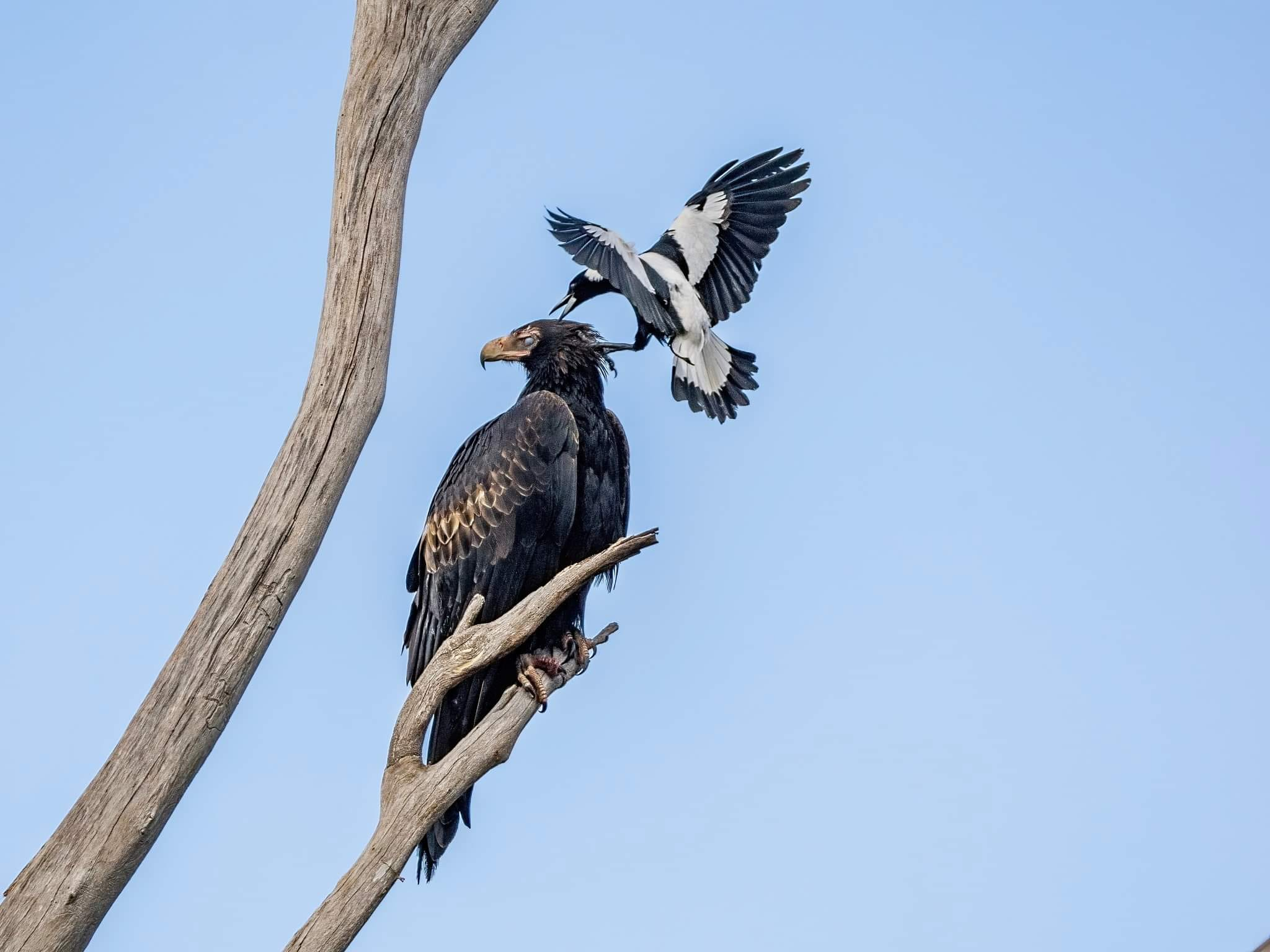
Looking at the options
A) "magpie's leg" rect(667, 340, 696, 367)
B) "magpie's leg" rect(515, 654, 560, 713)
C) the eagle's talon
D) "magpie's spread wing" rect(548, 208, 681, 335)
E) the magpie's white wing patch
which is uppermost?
the magpie's white wing patch

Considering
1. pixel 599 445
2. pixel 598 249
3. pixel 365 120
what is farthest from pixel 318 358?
pixel 599 445

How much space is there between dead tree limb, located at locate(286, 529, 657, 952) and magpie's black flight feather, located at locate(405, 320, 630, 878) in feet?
2.11

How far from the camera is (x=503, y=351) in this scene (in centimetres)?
645

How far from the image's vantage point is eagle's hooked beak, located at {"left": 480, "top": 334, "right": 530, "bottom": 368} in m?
6.42

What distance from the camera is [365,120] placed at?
4.89m

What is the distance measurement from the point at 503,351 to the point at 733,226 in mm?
1286

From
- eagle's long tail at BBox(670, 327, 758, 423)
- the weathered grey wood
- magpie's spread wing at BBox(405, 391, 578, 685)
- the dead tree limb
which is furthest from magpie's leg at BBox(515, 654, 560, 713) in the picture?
eagle's long tail at BBox(670, 327, 758, 423)

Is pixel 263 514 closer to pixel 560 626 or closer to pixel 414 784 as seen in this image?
pixel 414 784

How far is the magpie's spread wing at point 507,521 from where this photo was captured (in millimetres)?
5773

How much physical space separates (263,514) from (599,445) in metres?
1.91

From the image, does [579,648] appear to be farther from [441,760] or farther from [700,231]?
[700,231]

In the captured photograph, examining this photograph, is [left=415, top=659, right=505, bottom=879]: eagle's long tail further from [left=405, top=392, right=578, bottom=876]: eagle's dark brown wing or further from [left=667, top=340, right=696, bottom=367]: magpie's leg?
[left=667, top=340, right=696, bottom=367]: magpie's leg

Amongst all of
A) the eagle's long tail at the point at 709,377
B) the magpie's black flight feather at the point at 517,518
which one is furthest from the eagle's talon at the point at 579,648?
the eagle's long tail at the point at 709,377

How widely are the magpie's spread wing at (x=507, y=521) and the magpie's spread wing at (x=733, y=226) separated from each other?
917 mm
